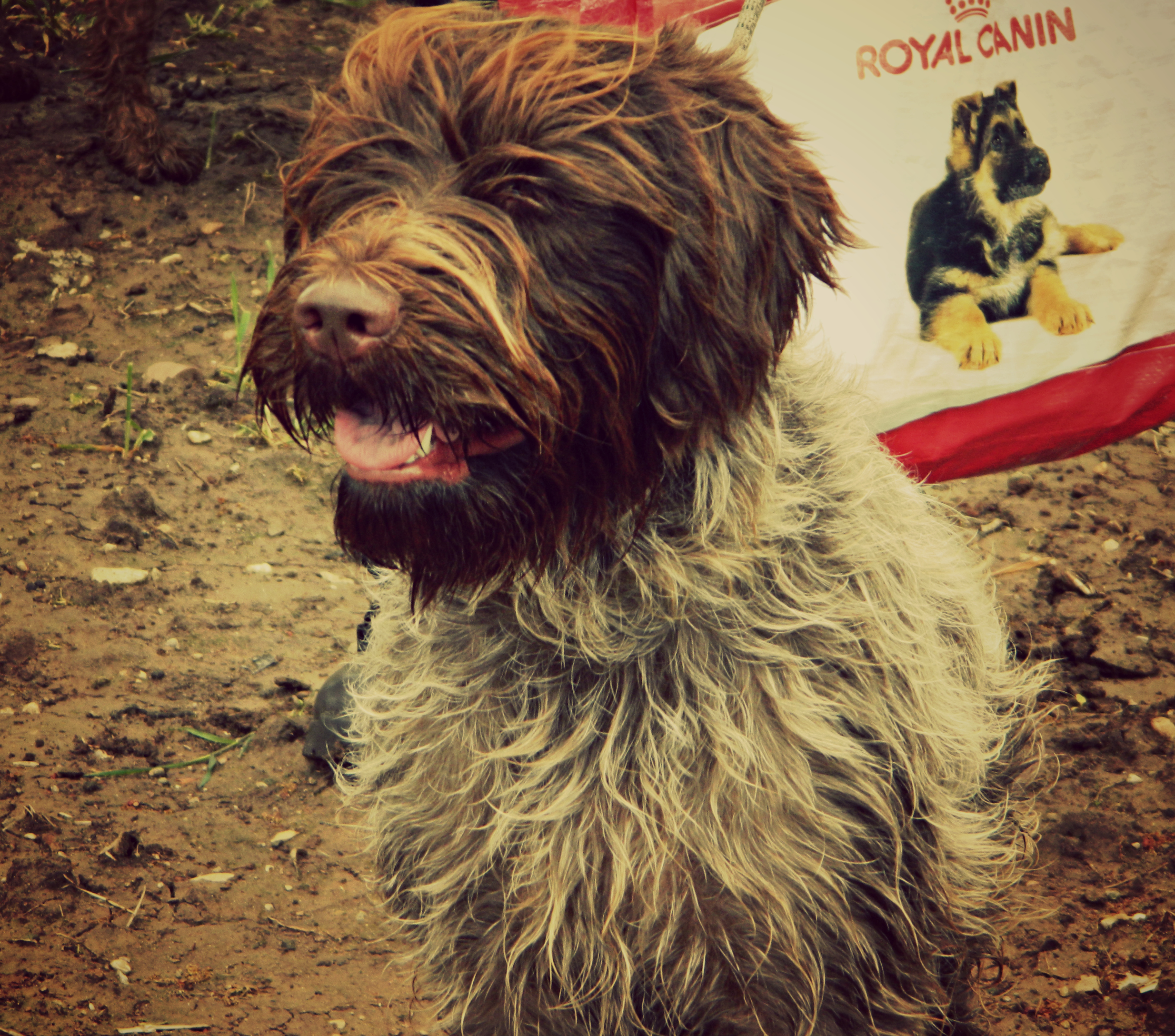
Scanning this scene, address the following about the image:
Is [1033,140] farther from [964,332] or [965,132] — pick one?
[964,332]

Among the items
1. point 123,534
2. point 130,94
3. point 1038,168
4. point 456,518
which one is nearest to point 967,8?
point 1038,168

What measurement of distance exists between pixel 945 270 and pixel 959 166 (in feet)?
1.03

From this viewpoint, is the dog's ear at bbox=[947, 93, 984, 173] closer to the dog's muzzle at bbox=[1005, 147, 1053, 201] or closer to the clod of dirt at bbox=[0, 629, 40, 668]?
the dog's muzzle at bbox=[1005, 147, 1053, 201]

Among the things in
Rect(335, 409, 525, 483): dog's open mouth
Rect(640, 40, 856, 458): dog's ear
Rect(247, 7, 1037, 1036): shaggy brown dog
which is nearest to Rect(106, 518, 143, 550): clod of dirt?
Rect(247, 7, 1037, 1036): shaggy brown dog

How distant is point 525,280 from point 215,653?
89.8 inches

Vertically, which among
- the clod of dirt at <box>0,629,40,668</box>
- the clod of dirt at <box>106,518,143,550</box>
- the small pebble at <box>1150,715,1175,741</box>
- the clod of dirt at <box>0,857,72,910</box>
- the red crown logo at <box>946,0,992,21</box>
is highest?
the red crown logo at <box>946,0,992,21</box>

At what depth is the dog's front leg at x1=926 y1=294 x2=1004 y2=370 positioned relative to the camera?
3.35 m

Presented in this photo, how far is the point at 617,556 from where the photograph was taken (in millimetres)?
Result: 1925

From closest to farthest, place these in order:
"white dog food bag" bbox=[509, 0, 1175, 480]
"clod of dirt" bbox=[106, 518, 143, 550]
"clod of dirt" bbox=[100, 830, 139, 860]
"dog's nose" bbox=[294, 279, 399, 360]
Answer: "dog's nose" bbox=[294, 279, 399, 360]
"clod of dirt" bbox=[100, 830, 139, 860]
"white dog food bag" bbox=[509, 0, 1175, 480]
"clod of dirt" bbox=[106, 518, 143, 550]

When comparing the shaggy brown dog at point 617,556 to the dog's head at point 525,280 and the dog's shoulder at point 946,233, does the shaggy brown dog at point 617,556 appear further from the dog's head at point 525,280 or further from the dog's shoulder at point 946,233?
the dog's shoulder at point 946,233

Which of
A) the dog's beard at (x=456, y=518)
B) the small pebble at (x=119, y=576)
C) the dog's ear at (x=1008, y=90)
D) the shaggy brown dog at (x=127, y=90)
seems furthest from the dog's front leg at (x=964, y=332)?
the shaggy brown dog at (x=127, y=90)

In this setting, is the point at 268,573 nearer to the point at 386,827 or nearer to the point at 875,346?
the point at 386,827

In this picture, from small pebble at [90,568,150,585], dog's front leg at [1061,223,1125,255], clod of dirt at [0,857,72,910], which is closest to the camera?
clod of dirt at [0,857,72,910]

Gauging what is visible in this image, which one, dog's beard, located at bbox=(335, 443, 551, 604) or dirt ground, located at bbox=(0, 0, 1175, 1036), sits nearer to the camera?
dog's beard, located at bbox=(335, 443, 551, 604)
